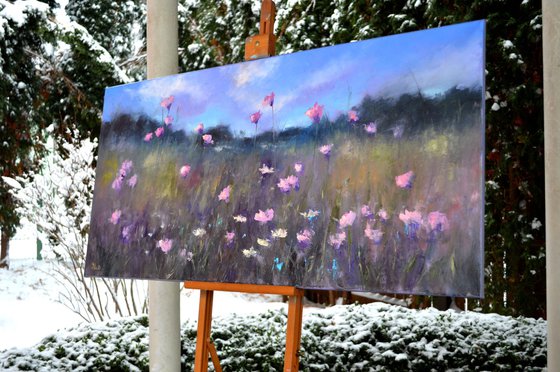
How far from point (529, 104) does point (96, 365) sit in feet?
11.3

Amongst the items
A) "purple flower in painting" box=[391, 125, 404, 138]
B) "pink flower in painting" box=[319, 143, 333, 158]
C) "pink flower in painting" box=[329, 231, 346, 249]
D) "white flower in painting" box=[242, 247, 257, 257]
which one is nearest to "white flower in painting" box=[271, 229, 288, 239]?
"white flower in painting" box=[242, 247, 257, 257]

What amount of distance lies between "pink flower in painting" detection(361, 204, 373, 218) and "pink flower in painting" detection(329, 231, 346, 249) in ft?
0.35

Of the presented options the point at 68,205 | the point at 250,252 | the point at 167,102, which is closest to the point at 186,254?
the point at 250,252

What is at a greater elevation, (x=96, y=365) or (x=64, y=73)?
(x=64, y=73)

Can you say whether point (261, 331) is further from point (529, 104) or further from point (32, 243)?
point (32, 243)

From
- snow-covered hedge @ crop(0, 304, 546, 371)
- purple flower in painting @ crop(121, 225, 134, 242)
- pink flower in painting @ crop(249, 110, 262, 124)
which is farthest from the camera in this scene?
snow-covered hedge @ crop(0, 304, 546, 371)

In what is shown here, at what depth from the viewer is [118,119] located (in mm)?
3387

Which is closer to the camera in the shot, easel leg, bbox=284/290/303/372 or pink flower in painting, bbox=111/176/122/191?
easel leg, bbox=284/290/303/372

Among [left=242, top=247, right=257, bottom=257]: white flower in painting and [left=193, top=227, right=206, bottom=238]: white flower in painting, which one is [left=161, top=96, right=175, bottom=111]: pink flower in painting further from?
[left=242, top=247, right=257, bottom=257]: white flower in painting

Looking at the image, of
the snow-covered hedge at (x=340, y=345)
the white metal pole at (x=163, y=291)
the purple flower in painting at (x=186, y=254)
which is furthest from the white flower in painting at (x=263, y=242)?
the snow-covered hedge at (x=340, y=345)

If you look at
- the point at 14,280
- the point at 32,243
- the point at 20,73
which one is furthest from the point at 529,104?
the point at 32,243

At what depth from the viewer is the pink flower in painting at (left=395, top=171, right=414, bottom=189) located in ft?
7.91

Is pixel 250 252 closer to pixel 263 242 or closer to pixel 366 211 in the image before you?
pixel 263 242

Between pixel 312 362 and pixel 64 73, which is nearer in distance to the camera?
pixel 312 362
